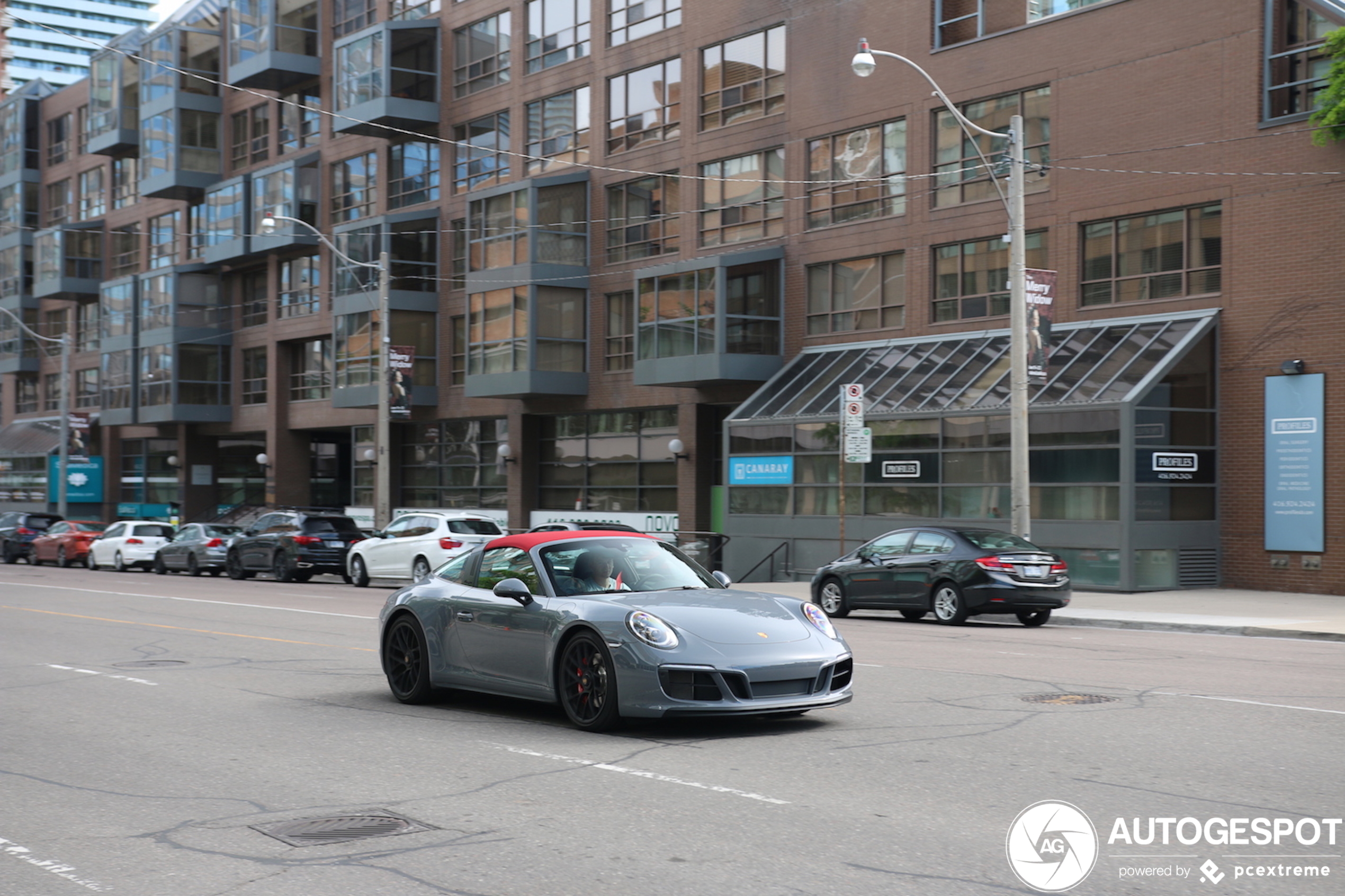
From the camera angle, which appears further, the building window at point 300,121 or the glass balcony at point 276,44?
the building window at point 300,121

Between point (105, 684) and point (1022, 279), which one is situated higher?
point (1022, 279)

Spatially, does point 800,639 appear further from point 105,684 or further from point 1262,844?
point 105,684

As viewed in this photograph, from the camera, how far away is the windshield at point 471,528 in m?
29.7

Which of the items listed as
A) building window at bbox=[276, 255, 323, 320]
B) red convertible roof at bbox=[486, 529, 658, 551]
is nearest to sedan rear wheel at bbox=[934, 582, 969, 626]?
red convertible roof at bbox=[486, 529, 658, 551]

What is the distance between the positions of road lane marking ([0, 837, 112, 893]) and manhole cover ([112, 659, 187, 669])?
7.71 metres

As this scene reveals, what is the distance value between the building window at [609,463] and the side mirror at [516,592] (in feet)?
91.1

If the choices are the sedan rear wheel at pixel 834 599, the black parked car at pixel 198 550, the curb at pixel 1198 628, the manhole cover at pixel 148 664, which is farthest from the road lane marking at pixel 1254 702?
the black parked car at pixel 198 550

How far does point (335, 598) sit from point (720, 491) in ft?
42.2

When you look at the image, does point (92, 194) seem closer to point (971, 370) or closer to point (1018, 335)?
→ point (971, 370)

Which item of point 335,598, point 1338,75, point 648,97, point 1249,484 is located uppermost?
point 648,97

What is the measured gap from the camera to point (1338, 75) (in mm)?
23625

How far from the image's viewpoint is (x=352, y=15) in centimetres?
4891

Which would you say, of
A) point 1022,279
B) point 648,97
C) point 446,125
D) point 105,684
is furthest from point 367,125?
point 105,684

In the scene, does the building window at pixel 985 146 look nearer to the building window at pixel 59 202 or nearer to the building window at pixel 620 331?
the building window at pixel 620 331
